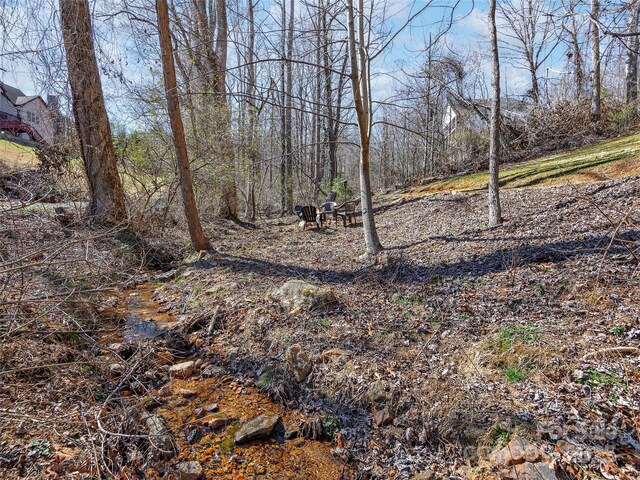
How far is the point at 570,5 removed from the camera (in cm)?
325

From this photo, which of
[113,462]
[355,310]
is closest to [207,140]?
[355,310]

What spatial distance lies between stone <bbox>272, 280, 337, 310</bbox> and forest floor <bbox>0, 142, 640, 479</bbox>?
0.03 m

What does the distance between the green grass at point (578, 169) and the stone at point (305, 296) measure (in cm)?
554

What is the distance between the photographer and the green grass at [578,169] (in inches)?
274

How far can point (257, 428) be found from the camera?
9.24 feet

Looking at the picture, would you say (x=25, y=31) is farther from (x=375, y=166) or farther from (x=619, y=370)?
(x=375, y=166)

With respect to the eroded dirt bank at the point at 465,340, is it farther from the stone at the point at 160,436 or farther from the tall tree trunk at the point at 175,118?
the tall tree trunk at the point at 175,118

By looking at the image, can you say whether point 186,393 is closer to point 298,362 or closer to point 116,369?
point 116,369

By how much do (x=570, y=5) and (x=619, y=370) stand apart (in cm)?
323

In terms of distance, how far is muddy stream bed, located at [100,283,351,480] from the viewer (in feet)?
8.15

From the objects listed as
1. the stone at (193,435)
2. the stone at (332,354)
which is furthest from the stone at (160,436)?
the stone at (332,354)

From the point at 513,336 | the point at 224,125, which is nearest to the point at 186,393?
the point at 513,336

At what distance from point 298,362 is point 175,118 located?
18.7ft

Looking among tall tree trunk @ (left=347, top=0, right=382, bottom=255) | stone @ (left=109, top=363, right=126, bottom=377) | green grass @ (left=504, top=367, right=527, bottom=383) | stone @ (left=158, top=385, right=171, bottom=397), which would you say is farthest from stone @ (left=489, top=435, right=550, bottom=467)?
tall tree trunk @ (left=347, top=0, right=382, bottom=255)
